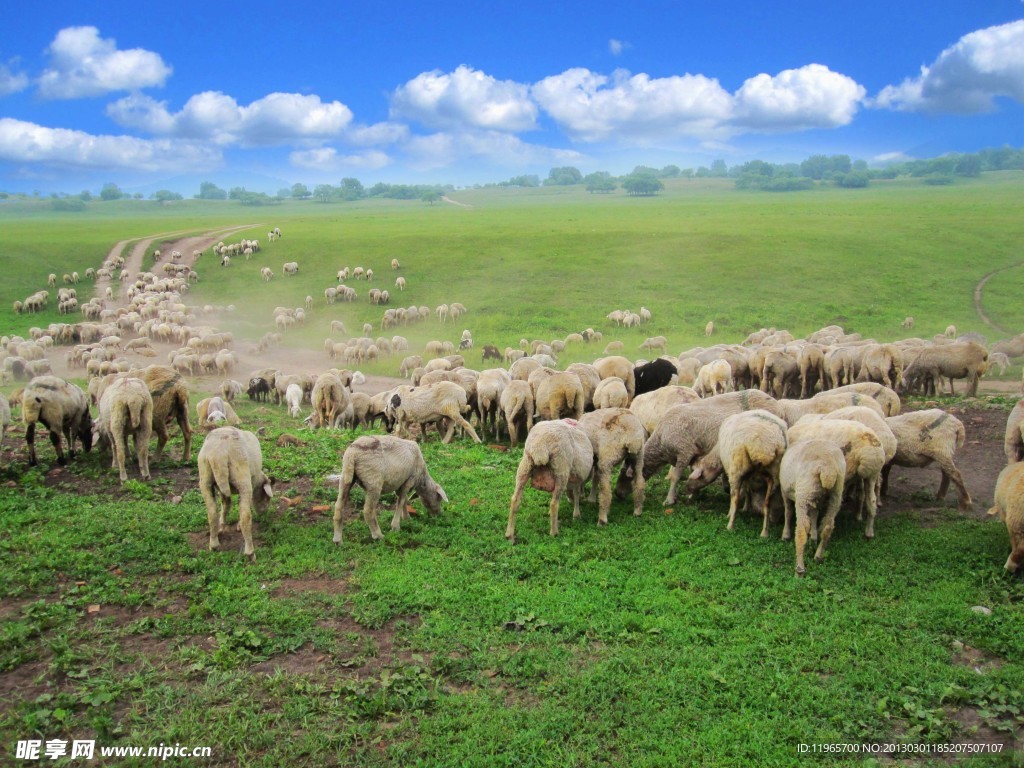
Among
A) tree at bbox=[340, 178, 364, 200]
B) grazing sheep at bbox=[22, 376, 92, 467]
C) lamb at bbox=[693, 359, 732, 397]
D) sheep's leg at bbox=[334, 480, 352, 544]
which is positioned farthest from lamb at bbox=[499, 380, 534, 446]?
tree at bbox=[340, 178, 364, 200]

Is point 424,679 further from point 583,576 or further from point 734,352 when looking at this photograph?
point 734,352

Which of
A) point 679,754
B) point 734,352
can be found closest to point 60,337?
point 734,352

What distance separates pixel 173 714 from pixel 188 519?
4.74 metres

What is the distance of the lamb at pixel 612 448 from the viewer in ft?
35.7

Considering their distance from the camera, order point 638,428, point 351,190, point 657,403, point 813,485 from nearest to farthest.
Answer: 1. point 813,485
2. point 638,428
3. point 657,403
4. point 351,190

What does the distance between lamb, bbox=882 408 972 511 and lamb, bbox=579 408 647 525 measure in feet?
13.7

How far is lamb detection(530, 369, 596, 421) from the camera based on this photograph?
588 inches

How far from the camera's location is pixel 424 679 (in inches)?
263

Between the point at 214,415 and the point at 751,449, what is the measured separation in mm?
12988

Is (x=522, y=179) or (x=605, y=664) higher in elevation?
(x=522, y=179)

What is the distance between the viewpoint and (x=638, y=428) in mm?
11234

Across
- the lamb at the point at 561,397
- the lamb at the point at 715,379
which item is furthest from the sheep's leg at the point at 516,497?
the lamb at the point at 715,379

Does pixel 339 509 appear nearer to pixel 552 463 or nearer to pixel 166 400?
pixel 552 463

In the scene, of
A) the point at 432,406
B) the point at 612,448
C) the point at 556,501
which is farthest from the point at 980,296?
the point at 556,501
